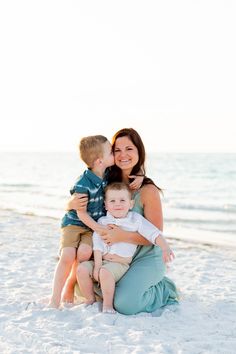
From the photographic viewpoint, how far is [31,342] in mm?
3963

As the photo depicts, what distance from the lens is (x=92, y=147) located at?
4.77 metres

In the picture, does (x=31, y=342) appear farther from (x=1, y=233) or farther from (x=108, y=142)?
(x=1, y=233)

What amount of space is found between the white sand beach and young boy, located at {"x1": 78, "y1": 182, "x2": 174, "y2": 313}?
22cm

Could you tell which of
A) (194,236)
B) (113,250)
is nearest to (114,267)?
(113,250)

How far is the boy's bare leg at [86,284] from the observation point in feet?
15.7

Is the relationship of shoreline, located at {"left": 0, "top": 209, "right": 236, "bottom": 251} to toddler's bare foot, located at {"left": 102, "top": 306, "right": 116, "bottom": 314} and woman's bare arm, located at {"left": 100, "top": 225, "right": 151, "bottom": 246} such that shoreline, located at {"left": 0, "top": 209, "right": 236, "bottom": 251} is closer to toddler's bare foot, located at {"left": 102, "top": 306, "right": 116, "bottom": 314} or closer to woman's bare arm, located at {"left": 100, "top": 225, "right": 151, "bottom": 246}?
woman's bare arm, located at {"left": 100, "top": 225, "right": 151, "bottom": 246}

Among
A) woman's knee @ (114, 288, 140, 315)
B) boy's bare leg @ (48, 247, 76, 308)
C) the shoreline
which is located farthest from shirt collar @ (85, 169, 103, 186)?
the shoreline

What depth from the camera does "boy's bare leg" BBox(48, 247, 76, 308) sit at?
483cm

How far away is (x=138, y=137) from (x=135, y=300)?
145 cm

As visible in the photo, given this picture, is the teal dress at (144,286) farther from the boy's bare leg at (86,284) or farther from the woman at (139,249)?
the boy's bare leg at (86,284)

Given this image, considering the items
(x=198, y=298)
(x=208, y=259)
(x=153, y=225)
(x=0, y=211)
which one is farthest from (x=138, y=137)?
(x=0, y=211)

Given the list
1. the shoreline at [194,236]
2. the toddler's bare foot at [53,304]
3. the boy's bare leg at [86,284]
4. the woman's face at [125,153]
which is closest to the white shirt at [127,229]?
the boy's bare leg at [86,284]

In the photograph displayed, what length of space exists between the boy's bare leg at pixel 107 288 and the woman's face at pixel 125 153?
984 mm

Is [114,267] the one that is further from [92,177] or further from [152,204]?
[92,177]
